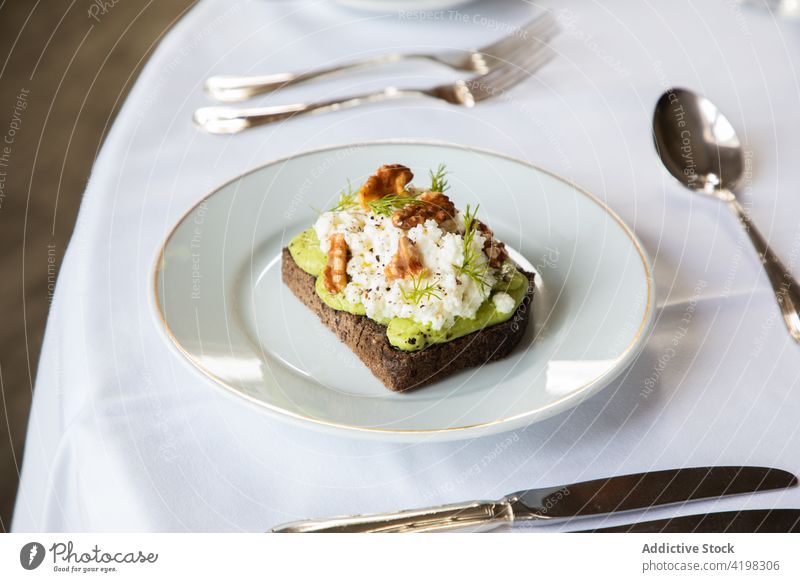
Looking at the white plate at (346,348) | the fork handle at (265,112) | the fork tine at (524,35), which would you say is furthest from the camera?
the fork tine at (524,35)

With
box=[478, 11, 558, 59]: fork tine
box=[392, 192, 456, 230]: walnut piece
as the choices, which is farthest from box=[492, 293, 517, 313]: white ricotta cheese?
box=[478, 11, 558, 59]: fork tine

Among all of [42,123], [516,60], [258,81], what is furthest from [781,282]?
[42,123]

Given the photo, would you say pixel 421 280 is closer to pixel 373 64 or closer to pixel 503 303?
pixel 503 303

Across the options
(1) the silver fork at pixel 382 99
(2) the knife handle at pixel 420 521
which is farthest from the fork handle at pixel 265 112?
(2) the knife handle at pixel 420 521

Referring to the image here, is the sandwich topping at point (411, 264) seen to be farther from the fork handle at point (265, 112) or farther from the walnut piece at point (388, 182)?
the fork handle at point (265, 112)

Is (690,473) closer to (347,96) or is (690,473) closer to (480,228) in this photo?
(480,228)
